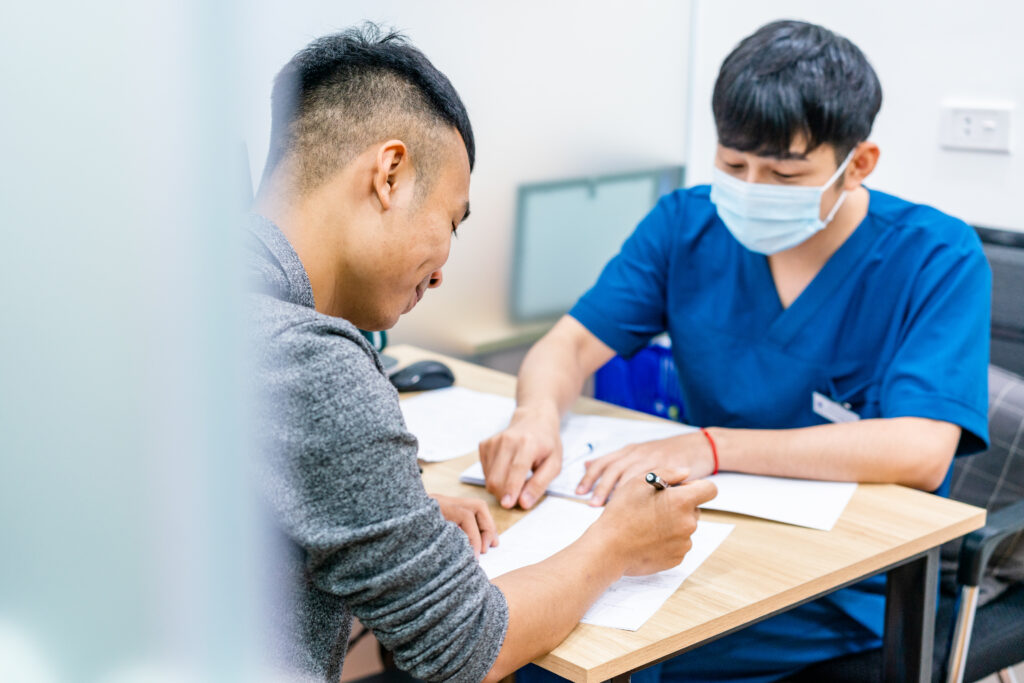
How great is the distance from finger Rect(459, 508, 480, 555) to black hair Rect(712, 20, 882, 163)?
2.12 ft

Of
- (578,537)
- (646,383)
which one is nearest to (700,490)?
(578,537)

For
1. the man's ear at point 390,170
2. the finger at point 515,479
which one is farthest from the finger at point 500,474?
the man's ear at point 390,170

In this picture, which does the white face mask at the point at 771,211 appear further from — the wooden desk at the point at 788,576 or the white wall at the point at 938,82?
the white wall at the point at 938,82

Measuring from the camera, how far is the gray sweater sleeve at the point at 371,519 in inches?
26.1

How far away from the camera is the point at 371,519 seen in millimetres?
695

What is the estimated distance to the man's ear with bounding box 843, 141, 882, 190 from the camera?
1.38 meters

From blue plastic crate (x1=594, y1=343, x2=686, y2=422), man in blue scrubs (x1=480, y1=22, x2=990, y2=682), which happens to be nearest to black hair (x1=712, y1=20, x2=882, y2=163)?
man in blue scrubs (x1=480, y1=22, x2=990, y2=682)

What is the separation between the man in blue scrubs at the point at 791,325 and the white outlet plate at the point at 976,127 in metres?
0.68

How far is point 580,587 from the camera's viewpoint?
884mm

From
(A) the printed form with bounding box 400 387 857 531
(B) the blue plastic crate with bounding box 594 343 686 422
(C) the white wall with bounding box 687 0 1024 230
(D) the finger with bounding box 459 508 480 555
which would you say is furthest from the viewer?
(B) the blue plastic crate with bounding box 594 343 686 422

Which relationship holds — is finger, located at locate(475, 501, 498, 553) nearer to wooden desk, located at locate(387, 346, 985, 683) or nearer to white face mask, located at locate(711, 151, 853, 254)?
wooden desk, located at locate(387, 346, 985, 683)

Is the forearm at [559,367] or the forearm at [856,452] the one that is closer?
the forearm at [856,452]

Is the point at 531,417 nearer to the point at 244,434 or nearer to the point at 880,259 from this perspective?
the point at 880,259

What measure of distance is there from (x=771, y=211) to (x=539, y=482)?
0.52 meters
